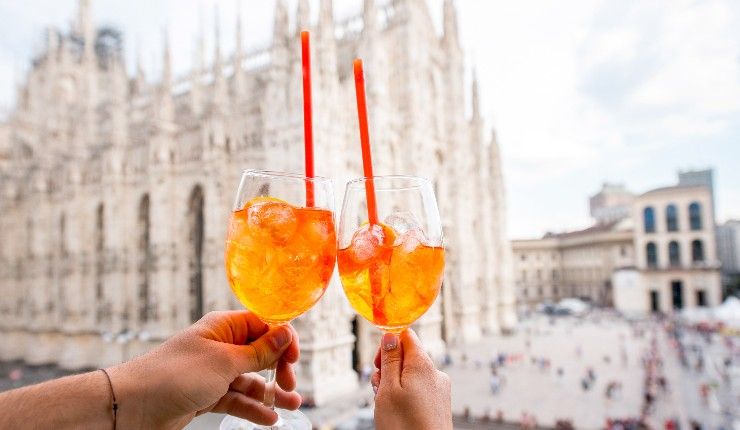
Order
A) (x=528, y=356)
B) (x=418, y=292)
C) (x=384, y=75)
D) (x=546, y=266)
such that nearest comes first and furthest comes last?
(x=418, y=292)
(x=384, y=75)
(x=528, y=356)
(x=546, y=266)

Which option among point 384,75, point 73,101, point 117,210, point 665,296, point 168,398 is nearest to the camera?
Result: point 168,398

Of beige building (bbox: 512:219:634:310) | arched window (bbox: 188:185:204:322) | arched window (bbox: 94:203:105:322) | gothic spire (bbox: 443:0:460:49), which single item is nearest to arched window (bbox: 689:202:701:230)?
Result: beige building (bbox: 512:219:634:310)

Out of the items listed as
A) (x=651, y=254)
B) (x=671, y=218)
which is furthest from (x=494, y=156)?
(x=651, y=254)

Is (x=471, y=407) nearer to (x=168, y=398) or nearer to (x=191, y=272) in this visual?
(x=191, y=272)

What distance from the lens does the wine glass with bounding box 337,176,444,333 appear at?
4.97ft

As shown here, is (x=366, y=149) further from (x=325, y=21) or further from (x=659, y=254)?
(x=659, y=254)

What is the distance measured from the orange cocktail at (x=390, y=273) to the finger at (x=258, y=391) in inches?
20.9

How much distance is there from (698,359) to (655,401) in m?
7.93

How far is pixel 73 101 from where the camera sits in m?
29.4

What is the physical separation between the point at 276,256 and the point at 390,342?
456 millimetres

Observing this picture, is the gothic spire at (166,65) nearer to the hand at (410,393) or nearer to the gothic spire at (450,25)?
the gothic spire at (450,25)

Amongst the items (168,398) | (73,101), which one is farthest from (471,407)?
(73,101)

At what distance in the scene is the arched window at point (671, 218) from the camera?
1634 inches

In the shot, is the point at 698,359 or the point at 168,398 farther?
the point at 698,359
